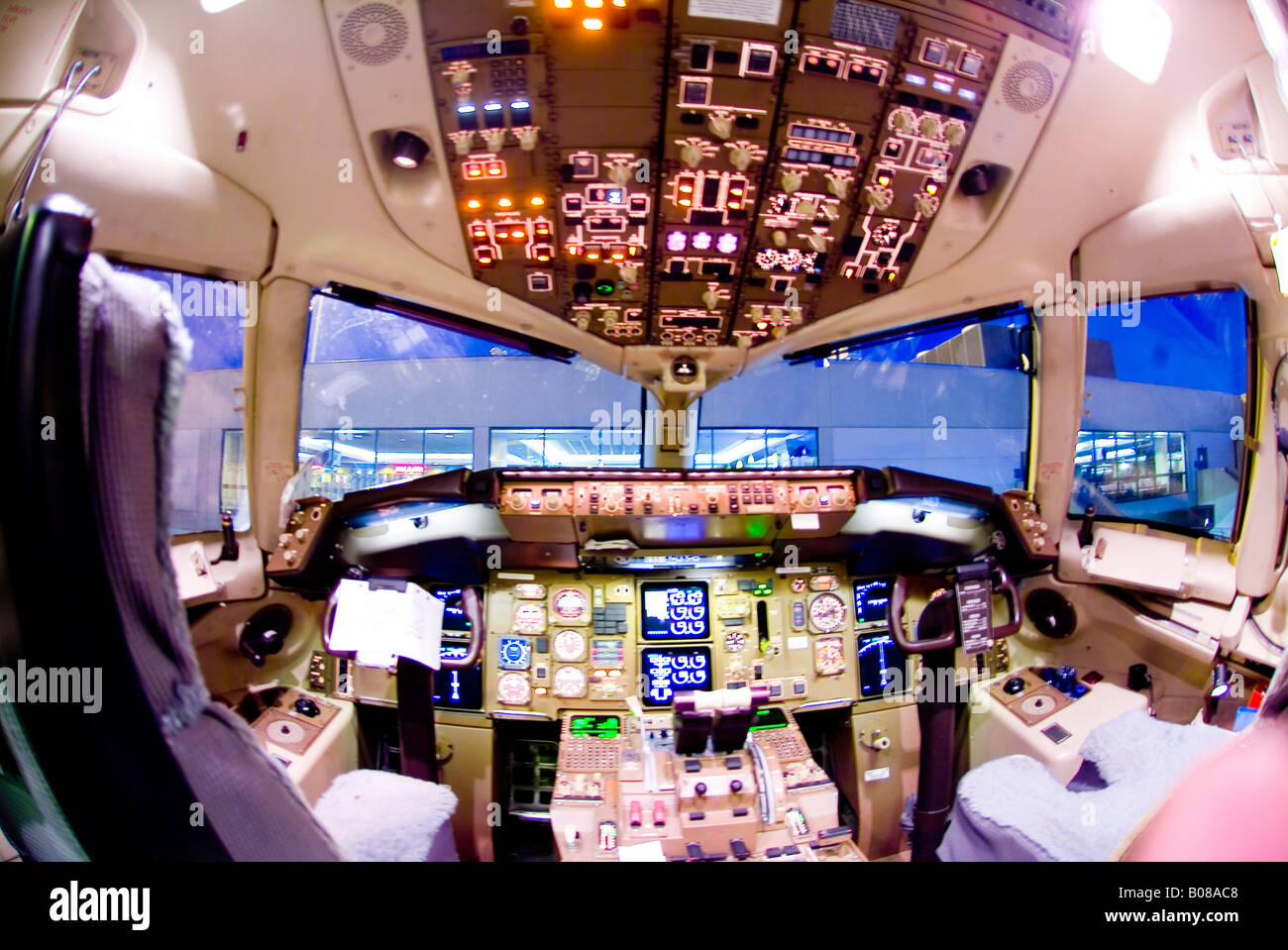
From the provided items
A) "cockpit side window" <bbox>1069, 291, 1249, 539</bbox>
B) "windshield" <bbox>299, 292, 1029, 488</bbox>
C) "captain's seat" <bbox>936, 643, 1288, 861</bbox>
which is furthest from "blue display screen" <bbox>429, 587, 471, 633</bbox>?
"cockpit side window" <bbox>1069, 291, 1249, 539</bbox>

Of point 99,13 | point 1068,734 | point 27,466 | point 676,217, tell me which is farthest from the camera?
point 1068,734

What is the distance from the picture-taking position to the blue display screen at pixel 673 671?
3.02 metres

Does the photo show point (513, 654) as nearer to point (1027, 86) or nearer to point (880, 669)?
point (880, 669)

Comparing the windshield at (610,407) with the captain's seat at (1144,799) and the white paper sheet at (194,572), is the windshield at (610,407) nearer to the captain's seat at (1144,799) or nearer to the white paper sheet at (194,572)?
the white paper sheet at (194,572)

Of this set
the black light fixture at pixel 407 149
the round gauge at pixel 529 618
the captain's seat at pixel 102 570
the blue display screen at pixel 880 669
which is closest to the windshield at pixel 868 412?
the blue display screen at pixel 880 669

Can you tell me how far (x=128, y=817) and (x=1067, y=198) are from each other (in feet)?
11.6

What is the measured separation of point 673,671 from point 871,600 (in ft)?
4.17

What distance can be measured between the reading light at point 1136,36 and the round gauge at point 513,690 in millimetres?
3725

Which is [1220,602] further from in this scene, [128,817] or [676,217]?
[128,817]

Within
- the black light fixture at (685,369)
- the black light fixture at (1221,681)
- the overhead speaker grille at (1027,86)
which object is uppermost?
the overhead speaker grille at (1027,86)

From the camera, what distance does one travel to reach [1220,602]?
259 cm

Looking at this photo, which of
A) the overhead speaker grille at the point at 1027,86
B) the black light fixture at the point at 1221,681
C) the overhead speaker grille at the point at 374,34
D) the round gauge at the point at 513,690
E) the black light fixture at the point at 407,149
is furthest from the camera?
the round gauge at the point at 513,690
